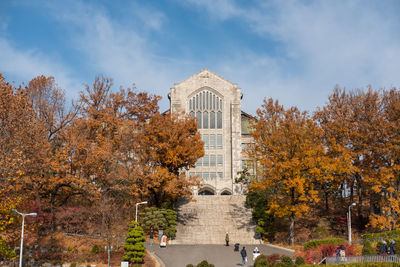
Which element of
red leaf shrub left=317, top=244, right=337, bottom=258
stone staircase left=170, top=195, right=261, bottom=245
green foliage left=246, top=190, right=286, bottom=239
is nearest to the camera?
red leaf shrub left=317, top=244, right=337, bottom=258

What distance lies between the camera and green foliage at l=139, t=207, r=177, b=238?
130 feet

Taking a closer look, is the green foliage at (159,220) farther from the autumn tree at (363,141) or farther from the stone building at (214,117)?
the stone building at (214,117)

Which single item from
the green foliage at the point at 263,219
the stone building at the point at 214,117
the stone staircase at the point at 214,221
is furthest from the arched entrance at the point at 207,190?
the green foliage at the point at 263,219

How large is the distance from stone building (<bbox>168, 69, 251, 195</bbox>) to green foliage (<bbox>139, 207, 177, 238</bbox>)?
20723 mm

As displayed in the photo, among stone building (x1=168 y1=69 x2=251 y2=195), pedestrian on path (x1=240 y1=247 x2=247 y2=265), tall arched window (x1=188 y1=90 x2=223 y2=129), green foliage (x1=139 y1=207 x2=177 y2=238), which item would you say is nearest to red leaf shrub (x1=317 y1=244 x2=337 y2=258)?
pedestrian on path (x1=240 y1=247 x2=247 y2=265)

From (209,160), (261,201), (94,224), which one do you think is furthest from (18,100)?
(209,160)

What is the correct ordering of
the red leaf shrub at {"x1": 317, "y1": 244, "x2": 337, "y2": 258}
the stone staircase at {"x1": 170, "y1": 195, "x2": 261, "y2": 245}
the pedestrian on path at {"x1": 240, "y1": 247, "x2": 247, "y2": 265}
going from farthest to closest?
the stone staircase at {"x1": 170, "y1": 195, "x2": 261, "y2": 245} < the pedestrian on path at {"x1": 240, "y1": 247, "x2": 247, "y2": 265} < the red leaf shrub at {"x1": 317, "y1": 244, "x2": 337, "y2": 258}

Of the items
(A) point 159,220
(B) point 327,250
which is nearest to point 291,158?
(B) point 327,250

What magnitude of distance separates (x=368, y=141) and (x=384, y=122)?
7.95ft

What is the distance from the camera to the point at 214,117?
210 ft

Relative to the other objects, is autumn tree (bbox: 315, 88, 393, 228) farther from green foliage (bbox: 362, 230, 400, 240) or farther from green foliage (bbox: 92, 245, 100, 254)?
green foliage (bbox: 92, 245, 100, 254)

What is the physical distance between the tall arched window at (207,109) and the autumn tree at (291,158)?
2278cm

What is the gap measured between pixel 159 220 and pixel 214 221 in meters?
7.39

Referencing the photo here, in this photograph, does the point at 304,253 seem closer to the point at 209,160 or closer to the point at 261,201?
the point at 261,201
